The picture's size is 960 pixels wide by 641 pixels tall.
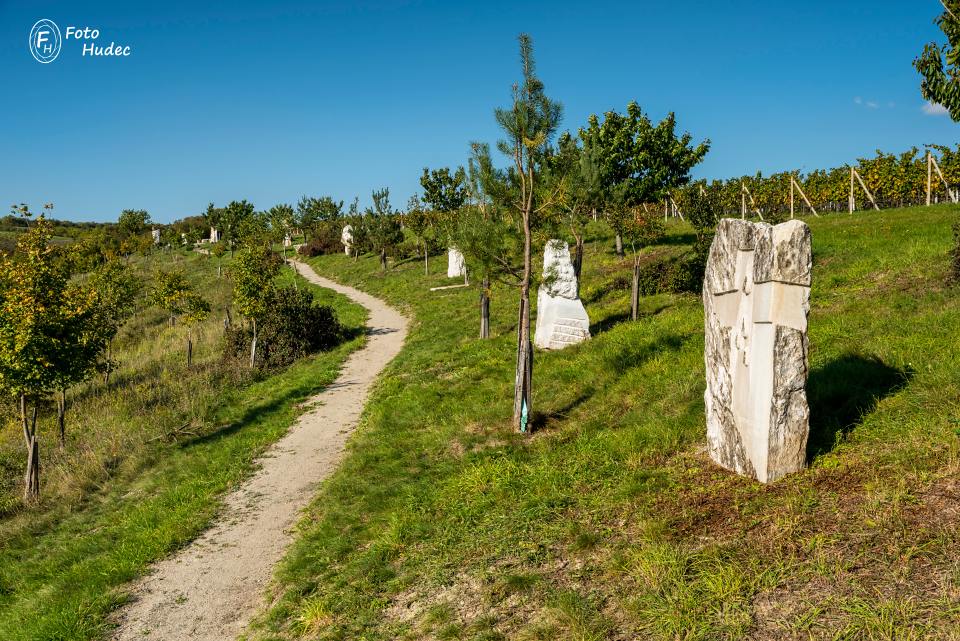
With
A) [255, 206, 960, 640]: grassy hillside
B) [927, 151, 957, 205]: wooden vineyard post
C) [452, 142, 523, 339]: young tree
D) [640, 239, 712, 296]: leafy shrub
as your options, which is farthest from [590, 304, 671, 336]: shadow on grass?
[927, 151, 957, 205]: wooden vineyard post

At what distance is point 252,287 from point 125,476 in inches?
410

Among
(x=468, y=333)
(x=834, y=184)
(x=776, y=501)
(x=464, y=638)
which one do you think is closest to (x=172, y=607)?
(x=464, y=638)

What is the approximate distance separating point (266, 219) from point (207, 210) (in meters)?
8.51

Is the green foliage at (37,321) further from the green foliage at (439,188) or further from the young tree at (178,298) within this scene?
the green foliage at (439,188)

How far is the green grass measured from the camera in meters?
8.10

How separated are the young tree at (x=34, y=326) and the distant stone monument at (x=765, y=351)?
13.9 metres

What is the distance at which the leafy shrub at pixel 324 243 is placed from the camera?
63.8 meters

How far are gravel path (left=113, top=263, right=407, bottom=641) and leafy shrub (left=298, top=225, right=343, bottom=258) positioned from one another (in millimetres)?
50801

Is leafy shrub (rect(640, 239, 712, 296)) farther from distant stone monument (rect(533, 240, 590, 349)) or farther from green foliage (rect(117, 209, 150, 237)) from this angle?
green foliage (rect(117, 209, 150, 237))

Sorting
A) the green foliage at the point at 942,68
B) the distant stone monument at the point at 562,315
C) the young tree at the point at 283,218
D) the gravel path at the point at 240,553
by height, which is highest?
the young tree at the point at 283,218

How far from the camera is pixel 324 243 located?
6462cm

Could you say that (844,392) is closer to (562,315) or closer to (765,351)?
(765,351)

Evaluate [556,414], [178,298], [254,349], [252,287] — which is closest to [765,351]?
[556,414]

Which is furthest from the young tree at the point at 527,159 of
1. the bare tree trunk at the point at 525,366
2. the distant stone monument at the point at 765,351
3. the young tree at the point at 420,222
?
the young tree at the point at 420,222
